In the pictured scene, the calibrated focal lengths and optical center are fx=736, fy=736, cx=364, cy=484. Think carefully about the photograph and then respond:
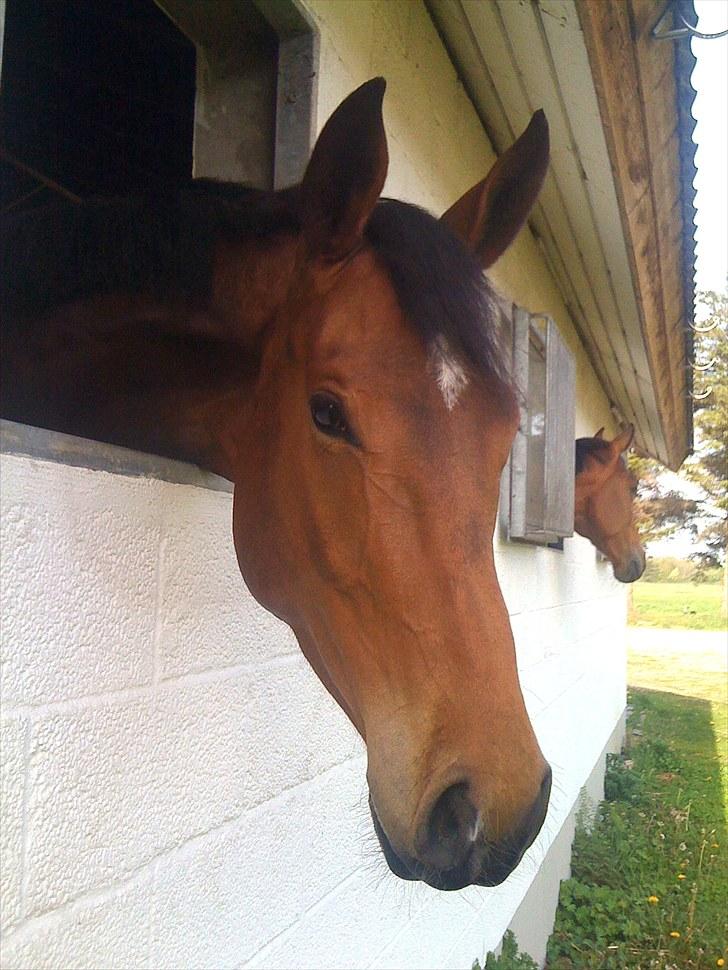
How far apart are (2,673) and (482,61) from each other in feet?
8.67

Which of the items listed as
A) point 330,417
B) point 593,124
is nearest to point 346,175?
point 330,417

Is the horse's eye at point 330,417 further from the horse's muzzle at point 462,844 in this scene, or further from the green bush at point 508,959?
the green bush at point 508,959

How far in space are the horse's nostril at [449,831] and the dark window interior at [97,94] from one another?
2.09 meters

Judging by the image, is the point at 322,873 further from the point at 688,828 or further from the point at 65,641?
the point at 688,828

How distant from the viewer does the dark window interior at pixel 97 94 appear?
2.46 m

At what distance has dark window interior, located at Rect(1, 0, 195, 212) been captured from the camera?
2463 millimetres

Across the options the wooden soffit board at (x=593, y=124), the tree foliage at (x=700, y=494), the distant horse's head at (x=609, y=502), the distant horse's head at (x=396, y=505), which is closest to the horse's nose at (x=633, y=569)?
the distant horse's head at (x=609, y=502)

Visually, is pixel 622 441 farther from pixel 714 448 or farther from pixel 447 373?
pixel 714 448

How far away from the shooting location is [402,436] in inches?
40.4

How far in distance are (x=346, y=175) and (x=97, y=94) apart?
2.19 metres

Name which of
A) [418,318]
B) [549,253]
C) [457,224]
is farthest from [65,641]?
[549,253]

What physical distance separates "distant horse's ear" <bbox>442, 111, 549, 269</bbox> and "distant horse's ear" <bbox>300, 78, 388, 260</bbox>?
0.82ft

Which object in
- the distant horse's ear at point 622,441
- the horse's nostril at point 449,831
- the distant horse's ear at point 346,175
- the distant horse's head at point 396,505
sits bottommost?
the horse's nostril at point 449,831

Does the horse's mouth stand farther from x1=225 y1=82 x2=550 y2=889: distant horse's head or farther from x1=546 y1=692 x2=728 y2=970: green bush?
x1=546 y1=692 x2=728 y2=970: green bush
